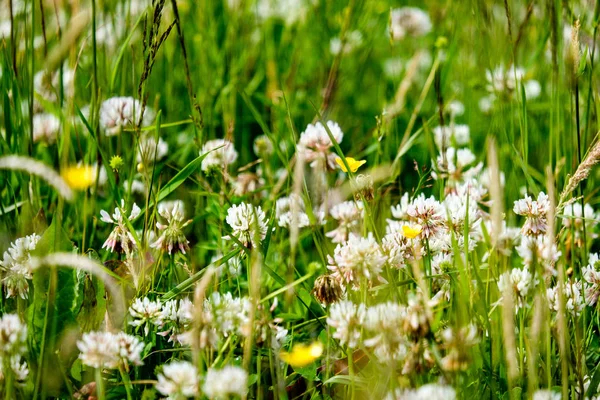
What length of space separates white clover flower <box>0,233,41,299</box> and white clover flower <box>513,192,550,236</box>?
818 mm

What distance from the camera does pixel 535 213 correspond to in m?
1.25

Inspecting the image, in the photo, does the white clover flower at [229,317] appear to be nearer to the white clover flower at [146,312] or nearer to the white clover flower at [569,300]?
the white clover flower at [146,312]

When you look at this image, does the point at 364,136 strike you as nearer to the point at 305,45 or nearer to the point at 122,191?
the point at 305,45

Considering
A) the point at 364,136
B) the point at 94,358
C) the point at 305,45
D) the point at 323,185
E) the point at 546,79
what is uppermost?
the point at 305,45

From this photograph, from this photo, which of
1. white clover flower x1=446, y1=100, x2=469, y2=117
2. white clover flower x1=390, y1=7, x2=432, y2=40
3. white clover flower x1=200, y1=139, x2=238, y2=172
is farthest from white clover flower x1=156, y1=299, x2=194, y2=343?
white clover flower x1=390, y1=7, x2=432, y2=40

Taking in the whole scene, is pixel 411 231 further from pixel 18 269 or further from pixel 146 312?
pixel 18 269

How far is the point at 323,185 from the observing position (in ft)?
5.47

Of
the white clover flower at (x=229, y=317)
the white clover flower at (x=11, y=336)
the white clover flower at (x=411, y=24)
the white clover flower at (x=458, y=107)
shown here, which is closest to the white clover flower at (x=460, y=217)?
the white clover flower at (x=229, y=317)

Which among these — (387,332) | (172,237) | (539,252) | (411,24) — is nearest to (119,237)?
(172,237)

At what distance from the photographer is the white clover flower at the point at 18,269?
1.20 metres

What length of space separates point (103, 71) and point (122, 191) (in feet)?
1.63

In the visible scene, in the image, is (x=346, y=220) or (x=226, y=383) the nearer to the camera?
(x=226, y=383)

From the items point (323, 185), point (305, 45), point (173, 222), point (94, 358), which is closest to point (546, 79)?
point (305, 45)

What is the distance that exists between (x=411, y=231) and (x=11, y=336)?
0.60m
